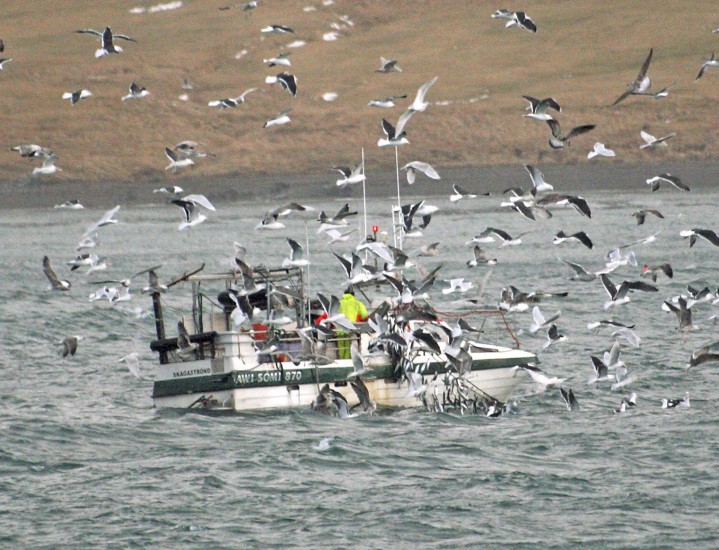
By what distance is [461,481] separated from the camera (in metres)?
20.2

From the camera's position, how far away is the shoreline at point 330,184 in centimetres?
7300

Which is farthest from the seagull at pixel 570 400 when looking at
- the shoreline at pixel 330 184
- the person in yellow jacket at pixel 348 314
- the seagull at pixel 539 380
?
the shoreline at pixel 330 184

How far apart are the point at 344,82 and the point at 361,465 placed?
242 feet

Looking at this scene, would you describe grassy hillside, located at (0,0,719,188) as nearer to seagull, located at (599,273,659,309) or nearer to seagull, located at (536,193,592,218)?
seagull, located at (599,273,659,309)

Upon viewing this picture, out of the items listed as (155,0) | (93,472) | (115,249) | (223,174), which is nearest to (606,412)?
(93,472)

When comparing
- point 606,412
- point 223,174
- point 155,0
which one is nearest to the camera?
point 606,412

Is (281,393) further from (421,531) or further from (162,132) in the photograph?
(162,132)

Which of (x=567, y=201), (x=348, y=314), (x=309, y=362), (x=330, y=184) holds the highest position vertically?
(x=330, y=184)

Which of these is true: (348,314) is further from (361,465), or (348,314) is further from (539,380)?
(361,465)

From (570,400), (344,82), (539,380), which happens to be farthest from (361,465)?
(344,82)

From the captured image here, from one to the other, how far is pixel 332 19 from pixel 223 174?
32.6 meters

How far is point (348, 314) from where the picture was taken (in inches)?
957

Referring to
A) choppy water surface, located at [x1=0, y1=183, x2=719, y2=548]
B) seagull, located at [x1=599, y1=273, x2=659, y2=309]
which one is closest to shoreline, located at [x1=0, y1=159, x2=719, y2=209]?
choppy water surface, located at [x1=0, y1=183, x2=719, y2=548]

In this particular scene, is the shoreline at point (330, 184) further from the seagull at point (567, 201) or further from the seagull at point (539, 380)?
the seagull at point (567, 201)
